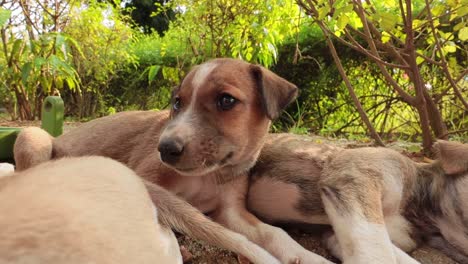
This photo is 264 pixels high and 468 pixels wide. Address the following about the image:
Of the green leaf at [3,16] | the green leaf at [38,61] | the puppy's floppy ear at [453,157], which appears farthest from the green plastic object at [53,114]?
the puppy's floppy ear at [453,157]

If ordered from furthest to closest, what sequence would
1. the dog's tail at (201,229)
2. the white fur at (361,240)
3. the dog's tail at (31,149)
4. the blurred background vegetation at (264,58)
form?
1. the blurred background vegetation at (264,58)
2. the dog's tail at (31,149)
3. the white fur at (361,240)
4. the dog's tail at (201,229)

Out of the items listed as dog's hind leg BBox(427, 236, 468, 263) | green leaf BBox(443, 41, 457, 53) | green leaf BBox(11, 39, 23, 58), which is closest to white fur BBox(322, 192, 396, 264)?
dog's hind leg BBox(427, 236, 468, 263)

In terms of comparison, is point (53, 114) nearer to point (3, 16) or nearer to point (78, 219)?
point (3, 16)

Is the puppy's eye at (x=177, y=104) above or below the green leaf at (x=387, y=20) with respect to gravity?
below

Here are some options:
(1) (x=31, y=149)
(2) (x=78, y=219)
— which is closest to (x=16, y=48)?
(1) (x=31, y=149)

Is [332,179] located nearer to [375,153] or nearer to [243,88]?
[375,153]

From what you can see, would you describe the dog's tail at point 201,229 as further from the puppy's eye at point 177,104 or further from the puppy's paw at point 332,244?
the puppy's eye at point 177,104
